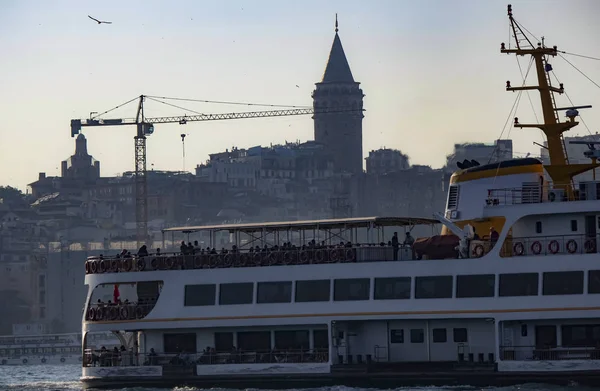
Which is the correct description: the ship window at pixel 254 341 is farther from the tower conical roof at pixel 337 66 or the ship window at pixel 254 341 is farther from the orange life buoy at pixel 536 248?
the tower conical roof at pixel 337 66

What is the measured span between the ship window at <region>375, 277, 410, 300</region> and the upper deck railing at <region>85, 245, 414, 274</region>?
67cm

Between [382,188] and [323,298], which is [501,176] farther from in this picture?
[382,188]

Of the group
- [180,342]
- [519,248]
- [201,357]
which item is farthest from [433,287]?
[180,342]

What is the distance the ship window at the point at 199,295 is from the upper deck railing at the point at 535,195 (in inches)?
284

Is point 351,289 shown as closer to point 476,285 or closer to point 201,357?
point 476,285

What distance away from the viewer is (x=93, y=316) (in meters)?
39.5

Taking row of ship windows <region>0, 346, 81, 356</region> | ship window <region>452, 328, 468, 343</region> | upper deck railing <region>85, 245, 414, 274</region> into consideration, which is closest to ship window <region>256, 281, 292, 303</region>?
upper deck railing <region>85, 245, 414, 274</region>

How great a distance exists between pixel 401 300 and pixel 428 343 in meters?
1.27

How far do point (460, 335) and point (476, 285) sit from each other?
1.37 meters

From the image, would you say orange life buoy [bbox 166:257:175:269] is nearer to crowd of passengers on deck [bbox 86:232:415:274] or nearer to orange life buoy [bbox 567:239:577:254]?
crowd of passengers on deck [bbox 86:232:415:274]

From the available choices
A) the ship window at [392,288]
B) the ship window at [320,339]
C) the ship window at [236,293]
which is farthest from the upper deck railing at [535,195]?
the ship window at [236,293]

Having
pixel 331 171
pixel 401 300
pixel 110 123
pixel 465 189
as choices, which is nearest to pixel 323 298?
pixel 401 300

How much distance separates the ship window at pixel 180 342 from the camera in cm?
3906

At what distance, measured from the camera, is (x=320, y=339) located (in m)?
37.7
